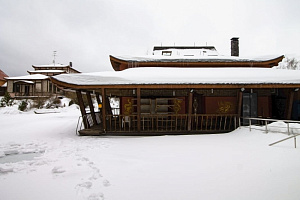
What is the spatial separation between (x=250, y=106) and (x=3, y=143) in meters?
11.7

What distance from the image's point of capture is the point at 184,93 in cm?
1049

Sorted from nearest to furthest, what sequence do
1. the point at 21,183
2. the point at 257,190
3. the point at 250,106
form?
the point at 257,190, the point at 21,183, the point at 250,106

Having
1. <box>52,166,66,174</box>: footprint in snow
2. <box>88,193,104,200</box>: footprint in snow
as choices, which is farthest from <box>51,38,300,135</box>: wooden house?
<box>88,193,104,200</box>: footprint in snow

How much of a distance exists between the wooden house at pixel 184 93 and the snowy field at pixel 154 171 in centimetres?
237

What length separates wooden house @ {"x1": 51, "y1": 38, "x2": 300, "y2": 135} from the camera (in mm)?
8141

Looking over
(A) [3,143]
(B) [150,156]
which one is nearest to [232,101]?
(B) [150,156]

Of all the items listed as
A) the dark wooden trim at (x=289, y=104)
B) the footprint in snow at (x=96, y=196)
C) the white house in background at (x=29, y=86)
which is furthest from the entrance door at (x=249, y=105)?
the white house in background at (x=29, y=86)

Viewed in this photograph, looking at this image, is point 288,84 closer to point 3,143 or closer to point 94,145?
point 94,145

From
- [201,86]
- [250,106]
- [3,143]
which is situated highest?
[201,86]

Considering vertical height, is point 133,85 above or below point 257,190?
above

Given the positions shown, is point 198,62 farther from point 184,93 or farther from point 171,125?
point 171,125

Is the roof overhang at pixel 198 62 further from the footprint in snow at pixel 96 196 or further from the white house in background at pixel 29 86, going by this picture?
the white house in background at pixel 29 86

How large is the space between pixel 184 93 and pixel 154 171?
6894 millimetres

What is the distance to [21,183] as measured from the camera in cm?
368
